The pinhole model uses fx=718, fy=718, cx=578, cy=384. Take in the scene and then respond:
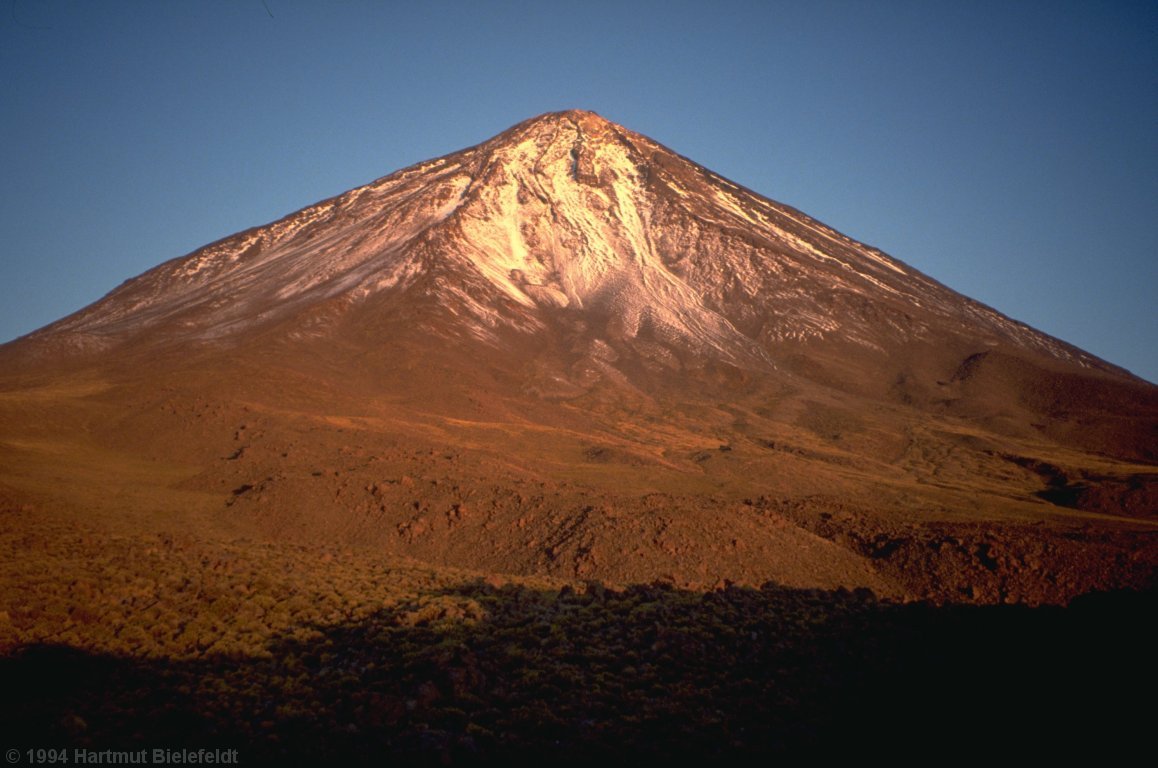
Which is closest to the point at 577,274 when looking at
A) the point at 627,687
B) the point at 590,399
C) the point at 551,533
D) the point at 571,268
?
the point at 571,268

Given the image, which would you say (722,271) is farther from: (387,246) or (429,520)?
(429,520)

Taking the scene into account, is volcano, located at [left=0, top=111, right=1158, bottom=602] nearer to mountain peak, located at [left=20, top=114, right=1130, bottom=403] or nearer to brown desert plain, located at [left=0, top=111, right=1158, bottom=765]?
brown desert plain, located at [left=0, top=111, right=1158, bottom=765]

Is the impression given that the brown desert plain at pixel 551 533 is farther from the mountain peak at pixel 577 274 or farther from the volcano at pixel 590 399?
the mountain peak at pixel 577 274

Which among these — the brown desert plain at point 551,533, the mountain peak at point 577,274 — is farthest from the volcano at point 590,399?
the mountain peak at point 577,274

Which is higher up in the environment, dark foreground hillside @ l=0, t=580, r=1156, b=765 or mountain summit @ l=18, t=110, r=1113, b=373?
mountain summit @ l=18, t=110, r=1113, b=373

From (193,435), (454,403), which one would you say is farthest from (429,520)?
(454,403)

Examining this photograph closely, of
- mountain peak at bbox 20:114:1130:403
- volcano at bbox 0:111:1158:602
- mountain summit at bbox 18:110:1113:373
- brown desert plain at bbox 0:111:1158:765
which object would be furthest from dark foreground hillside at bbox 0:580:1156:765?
mountain summit at bbox 18:110:1113:373

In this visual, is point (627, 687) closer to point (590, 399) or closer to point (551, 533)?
point (551, 533)
